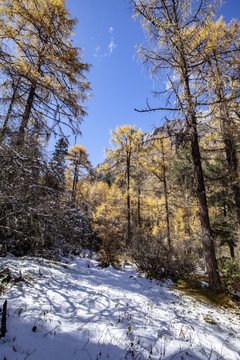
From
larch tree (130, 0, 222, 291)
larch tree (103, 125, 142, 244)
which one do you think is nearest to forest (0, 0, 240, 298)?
larch tree (130, 0, 222, 291)

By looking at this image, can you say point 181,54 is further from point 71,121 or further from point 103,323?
point 103,323

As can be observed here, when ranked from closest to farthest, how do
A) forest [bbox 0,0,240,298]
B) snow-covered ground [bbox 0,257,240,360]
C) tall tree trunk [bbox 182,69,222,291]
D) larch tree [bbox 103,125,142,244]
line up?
snow-covered ground [bbox 0,257,240,360] → forest [bbox 0,0,240,298] → tall tree trunk [bbox 182,69,222,291] → larch tree [bbox 103,125,142,244]

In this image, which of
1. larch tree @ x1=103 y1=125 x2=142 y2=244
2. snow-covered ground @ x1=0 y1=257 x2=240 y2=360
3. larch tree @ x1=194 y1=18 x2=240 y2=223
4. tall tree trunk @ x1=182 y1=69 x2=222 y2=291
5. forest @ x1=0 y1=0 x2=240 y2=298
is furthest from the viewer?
larch tree @ x1=103 y1=125 x2=142 y2=244

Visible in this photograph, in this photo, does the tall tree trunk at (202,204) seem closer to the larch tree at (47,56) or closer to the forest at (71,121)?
the forest at (71,121)

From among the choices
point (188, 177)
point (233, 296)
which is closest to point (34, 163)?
point (188, 177)

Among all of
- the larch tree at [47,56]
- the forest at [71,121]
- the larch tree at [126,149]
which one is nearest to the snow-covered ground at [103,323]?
the forest at [71,121]

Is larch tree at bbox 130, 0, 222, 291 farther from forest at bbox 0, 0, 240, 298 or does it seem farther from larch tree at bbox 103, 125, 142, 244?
larch tree at bbox 103, 125, 142, 244

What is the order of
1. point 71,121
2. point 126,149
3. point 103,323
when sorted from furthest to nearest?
1. point 126,149
2. point 71,121
3. point 103,323

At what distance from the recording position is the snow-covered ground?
216cm

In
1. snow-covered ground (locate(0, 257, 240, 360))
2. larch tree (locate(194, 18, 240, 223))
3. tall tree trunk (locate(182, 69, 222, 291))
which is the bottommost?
snow-covered ground (locate(0, 257, 240, 360))

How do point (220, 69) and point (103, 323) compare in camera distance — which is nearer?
point (103, 323)

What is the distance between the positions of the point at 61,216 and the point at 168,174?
38.2 feet

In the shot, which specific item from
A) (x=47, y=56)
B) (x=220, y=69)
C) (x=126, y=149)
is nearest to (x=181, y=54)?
(x=220, y=69)

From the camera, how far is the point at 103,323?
2.90 meters
